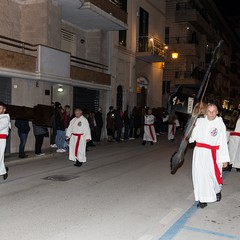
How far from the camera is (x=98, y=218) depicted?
6.11m

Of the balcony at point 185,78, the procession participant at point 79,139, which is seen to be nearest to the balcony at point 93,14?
the procession participant at point 79,139

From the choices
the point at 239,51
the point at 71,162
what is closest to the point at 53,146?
the point at 71,162

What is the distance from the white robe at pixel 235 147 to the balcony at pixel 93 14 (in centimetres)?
974

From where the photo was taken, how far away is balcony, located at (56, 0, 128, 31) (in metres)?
17.8

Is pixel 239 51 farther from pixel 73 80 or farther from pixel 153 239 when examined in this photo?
pixel 153 239

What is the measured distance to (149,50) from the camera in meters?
26.8

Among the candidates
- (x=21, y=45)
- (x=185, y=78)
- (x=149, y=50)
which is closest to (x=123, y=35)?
(x=149, y=50)

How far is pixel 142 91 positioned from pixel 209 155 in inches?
854

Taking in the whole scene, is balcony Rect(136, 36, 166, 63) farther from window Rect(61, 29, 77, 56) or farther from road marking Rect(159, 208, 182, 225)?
road marking Rect(159, 208, 182, 225)

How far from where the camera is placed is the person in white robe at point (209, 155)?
22.8 ft

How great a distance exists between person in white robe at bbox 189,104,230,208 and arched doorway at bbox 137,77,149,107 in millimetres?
20651

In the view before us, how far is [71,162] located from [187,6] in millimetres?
27067

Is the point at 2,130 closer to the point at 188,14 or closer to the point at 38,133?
the point at 38,133

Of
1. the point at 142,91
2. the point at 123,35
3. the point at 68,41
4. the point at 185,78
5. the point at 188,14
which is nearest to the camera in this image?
the point at 68,41
